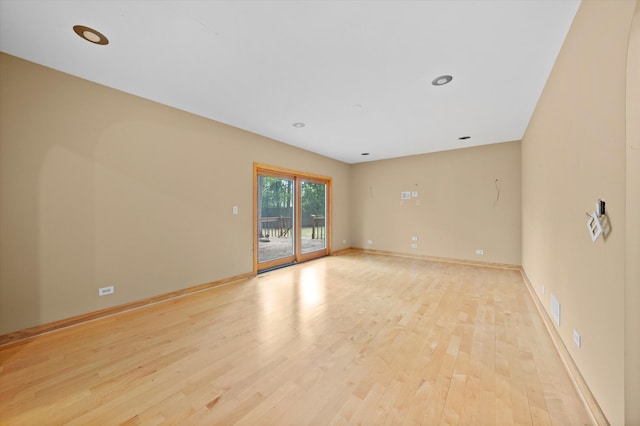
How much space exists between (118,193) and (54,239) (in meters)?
0.71

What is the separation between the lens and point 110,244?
2.78 metres

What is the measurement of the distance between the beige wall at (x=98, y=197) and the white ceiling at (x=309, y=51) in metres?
0.29

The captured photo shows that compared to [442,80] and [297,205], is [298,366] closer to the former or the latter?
[442,80]

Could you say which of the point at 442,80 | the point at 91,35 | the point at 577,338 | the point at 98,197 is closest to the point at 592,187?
the point at 577,338

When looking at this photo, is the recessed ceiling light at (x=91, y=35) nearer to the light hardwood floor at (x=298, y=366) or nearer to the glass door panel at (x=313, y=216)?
the light hardwood floor at (x=298, y=366)

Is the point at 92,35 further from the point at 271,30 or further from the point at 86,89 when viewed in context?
the point at 271,30

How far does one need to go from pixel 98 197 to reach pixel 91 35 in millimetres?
1585

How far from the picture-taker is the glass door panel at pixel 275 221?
15.4 feet

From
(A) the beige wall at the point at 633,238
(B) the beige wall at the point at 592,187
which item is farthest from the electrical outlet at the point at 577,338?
(A) the beige wall at the point at 633,238

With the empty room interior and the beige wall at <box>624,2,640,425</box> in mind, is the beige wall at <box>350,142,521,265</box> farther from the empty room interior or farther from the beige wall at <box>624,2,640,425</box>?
the beige wall at <box>624,2,640,425</box>

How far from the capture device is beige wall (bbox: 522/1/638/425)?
1.18 m

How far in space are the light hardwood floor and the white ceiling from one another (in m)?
2.57

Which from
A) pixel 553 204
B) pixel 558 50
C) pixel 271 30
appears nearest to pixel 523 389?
pixel 553 204

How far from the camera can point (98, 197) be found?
106 inches
